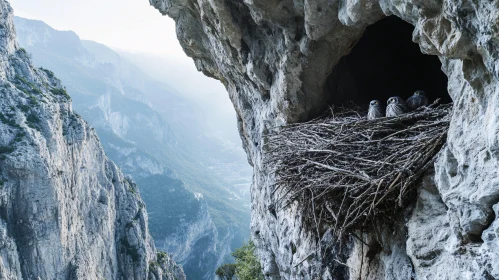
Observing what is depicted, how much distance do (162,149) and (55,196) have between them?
292 ft

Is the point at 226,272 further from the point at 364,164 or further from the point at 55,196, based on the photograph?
the point at 364,164

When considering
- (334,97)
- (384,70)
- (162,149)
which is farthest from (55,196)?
(162,149)

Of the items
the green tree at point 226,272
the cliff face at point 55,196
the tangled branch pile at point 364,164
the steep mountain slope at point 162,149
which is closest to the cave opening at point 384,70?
the tangled branch pile at point 364,164

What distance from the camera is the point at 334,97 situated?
675cm

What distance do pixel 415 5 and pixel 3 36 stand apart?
35957mm

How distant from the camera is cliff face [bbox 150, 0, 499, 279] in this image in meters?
2.43

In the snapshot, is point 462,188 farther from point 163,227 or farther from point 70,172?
point 163,227

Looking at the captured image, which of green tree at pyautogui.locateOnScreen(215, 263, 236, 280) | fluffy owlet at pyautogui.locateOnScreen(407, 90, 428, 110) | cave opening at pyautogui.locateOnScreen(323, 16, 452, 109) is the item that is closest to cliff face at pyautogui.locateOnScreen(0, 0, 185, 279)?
green tree at pyautogui.locateOnScreen(215, 263, 236, 280)

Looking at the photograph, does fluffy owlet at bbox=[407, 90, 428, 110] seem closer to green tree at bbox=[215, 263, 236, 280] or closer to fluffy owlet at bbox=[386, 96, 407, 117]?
fluffy owlet at bbox=[386, 96, 407, 117]

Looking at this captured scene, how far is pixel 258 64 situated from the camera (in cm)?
675

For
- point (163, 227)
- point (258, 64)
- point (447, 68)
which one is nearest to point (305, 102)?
point (258, 64)

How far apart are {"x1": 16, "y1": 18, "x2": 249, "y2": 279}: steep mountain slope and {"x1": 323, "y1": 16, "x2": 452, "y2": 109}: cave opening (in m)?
64.9

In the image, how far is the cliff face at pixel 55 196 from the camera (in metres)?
24.0

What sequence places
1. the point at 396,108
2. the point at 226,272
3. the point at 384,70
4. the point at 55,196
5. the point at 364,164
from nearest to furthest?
the point at 364,164 < the point at 396,108 < the point at 384,70 < the point at 226,272 < the point at 55,196
